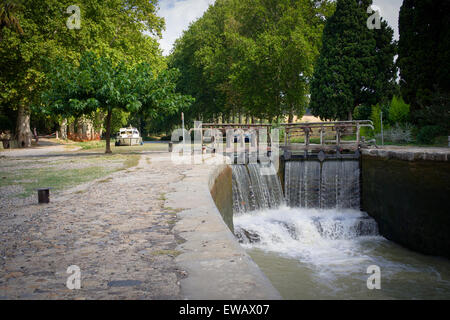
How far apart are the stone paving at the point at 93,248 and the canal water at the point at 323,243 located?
331 centimetres

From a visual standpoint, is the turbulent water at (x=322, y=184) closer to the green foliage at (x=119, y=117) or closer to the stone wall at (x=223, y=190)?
the stone wall at (x=223, y=190)

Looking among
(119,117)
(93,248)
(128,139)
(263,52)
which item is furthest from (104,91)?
(119,117)

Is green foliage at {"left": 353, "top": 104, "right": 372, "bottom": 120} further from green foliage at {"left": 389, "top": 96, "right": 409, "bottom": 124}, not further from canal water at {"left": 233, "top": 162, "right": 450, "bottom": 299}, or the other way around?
canal water at {"left": 233, "top": 162, "right": 450, "bottom": 299}

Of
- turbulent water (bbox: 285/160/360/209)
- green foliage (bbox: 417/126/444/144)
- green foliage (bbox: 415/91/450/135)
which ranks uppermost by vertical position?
green foliage (bbox: 415/91/450/135)

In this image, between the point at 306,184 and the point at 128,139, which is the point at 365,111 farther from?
the point at 128,139

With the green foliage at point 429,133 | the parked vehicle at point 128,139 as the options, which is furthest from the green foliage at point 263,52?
the green foliage at point 429,133

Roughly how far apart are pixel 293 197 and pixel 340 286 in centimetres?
836

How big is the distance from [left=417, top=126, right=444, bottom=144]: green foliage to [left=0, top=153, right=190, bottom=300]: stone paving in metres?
15.8

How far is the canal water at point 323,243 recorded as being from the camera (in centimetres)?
716

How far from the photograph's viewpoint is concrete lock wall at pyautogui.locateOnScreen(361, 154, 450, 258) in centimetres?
1020

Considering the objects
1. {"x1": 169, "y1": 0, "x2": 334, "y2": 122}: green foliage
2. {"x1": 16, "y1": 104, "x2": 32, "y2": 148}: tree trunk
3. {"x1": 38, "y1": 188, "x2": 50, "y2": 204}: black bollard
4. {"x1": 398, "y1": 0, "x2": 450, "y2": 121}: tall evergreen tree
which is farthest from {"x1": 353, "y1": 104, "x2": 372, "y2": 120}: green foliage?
{"x1": 16, "y1": 104, "x2": 32, "y2": 148}: tree trunk

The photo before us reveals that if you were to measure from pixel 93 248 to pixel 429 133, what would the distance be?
1814cm
